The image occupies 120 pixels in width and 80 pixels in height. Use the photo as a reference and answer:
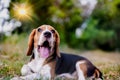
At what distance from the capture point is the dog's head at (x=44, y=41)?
12.2ft

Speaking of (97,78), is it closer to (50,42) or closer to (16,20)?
(50,42)

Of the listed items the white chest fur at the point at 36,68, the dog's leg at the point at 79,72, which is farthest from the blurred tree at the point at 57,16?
the dog's leg at the point at 79,72

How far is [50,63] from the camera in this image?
3.83m

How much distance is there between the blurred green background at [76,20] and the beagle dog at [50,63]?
27cm

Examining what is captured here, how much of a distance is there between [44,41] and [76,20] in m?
1.52

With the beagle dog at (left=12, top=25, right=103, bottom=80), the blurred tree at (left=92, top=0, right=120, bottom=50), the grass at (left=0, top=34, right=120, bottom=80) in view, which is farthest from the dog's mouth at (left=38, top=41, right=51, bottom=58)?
the blurred tree at (left=92, top=0, right=120, bottom=50)

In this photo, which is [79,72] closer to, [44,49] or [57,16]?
[44,49]

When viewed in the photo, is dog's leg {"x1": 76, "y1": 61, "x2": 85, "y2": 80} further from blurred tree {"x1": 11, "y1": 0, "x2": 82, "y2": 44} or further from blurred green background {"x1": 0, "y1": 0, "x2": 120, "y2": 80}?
blurred tree {"x1": 11, "y1": 0, "x2": 82, "y2": 44}

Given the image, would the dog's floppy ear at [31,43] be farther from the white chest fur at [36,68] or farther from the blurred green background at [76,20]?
the blurred green background at [76,20]

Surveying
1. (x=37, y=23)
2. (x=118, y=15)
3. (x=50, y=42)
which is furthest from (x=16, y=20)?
(x=118, y=15)

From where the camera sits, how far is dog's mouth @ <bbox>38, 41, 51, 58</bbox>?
374 centimetres

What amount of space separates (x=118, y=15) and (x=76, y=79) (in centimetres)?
185

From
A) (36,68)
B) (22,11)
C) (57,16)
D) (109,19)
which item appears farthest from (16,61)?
(109,19)

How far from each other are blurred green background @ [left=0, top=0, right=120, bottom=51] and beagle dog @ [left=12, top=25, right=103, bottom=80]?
0.27 meters
